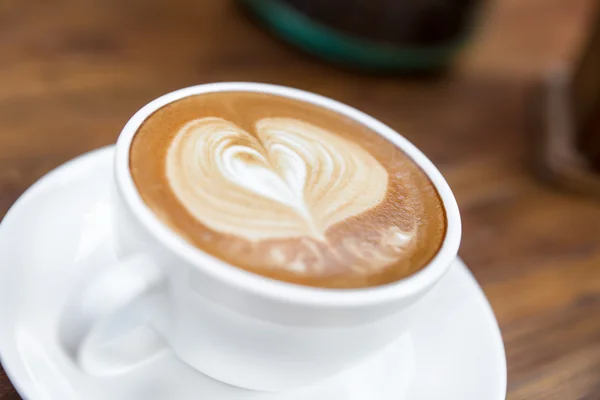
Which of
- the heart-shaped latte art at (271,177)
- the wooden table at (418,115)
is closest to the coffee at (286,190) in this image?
the heart-shaped latte art at (271,177)

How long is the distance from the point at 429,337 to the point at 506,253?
8.5 inches

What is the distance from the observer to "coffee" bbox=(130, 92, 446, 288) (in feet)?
1.14

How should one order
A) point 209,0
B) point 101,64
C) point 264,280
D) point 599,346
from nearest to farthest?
A: point 264,280, point 599,346, point 101,64, point 209,0

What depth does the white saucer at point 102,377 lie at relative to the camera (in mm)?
363

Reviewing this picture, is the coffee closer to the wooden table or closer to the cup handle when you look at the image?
the cup handle

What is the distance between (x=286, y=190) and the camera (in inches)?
15.5

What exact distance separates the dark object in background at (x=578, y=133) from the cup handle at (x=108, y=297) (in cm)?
56

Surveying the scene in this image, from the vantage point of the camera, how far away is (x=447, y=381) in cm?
42

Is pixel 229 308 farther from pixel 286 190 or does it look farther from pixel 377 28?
pixel 377 28

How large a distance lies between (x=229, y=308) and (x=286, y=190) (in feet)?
0.30

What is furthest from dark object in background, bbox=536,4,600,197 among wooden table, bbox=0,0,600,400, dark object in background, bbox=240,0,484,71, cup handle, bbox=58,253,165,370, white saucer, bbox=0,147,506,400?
cup handle, bbox=58,253,165,370

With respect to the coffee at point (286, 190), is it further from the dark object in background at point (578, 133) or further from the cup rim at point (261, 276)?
the dark object in background at point (578, 133)

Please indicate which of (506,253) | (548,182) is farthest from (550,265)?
(548,182)

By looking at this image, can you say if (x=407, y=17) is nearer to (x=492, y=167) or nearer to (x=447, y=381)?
(x=492, y=167)
